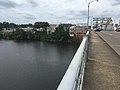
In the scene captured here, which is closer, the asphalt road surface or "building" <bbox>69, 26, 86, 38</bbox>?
the asphalt road surface

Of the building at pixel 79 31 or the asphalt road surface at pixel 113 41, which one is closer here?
the asphalt road surface at pixel 113 41

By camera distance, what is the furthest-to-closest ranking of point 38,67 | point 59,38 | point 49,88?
point 59,38 < point 38,67 < point 49,88

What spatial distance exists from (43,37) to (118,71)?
11025 centimetres

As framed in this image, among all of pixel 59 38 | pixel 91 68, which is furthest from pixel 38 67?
pixel 59 38

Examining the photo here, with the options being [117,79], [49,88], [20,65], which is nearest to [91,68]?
[117,79]

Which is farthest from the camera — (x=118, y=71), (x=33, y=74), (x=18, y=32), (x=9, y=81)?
(x=18, y=32)

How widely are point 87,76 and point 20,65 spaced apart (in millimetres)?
38048

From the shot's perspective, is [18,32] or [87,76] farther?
[18,32]

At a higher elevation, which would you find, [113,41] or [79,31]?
[79,31]

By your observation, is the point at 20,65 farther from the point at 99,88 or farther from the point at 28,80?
the point at 99,88

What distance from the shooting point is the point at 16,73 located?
3491 cm

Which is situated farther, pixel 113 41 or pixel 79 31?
pixel 79 31

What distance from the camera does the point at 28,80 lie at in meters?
31.2

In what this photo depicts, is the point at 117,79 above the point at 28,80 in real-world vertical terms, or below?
above
